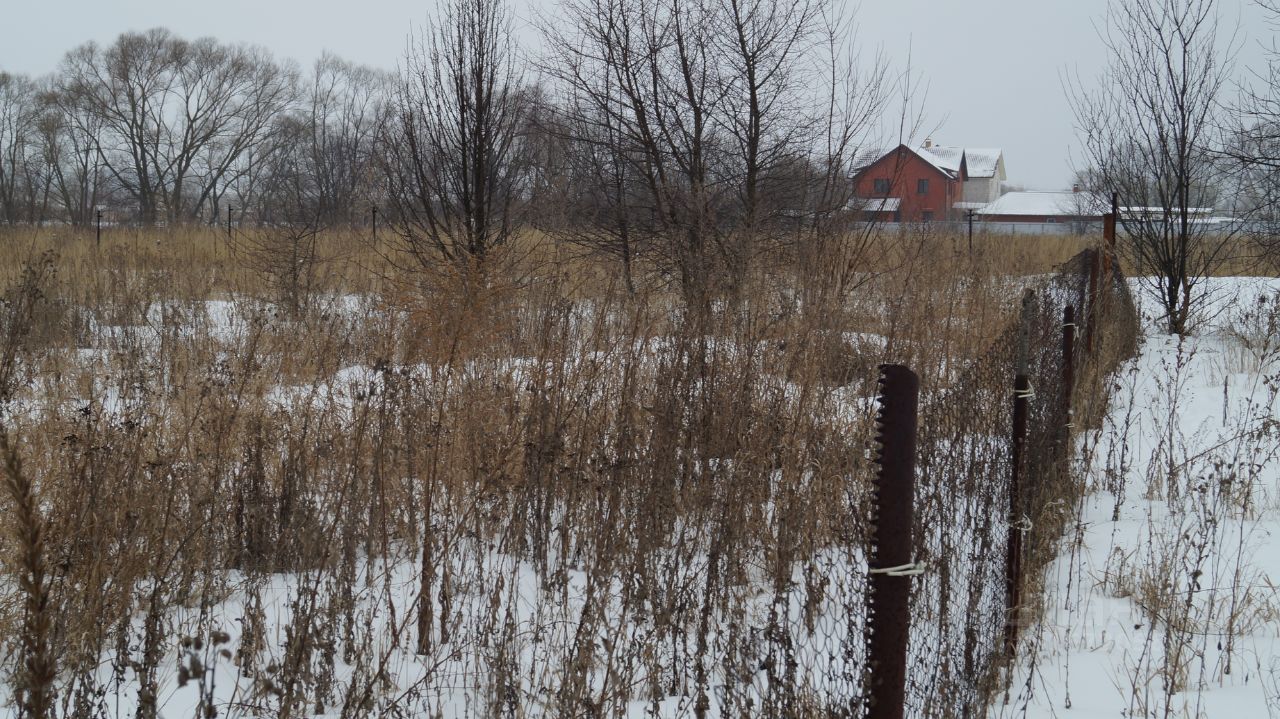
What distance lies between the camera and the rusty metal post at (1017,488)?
9.55 feet

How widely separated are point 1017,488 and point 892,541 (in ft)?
4.53

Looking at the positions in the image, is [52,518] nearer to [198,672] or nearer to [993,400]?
[198,672]

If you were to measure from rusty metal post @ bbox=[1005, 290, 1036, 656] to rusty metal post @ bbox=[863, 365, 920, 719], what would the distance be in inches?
51.3

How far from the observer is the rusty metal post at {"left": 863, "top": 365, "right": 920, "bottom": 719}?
1.69 meters

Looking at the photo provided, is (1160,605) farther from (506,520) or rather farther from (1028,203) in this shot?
(1028,203)

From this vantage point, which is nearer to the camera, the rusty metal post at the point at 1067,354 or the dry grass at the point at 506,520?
the dry grass at the point at 506,520

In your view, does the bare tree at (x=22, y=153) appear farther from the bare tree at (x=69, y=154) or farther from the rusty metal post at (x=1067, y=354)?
the rusty metal post at (x=1067, y=354)

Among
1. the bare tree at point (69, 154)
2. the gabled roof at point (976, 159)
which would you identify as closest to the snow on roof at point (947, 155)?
the gabled roof at point (976, 159)

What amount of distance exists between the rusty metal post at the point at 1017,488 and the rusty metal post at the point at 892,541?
130cm

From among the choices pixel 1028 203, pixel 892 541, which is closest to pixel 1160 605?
pixel 892 541

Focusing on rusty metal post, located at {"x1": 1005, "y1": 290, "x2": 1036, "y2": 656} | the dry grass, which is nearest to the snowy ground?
rusty metal post, located at {"x1": 1005, "y1": 290, "x2": 1036, "y2": 656}

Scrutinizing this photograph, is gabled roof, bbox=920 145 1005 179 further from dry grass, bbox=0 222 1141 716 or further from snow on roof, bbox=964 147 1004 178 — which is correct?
dry grass, bbox=0 222 1141 716

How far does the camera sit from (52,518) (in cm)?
361

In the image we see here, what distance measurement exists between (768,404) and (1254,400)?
192 inches
